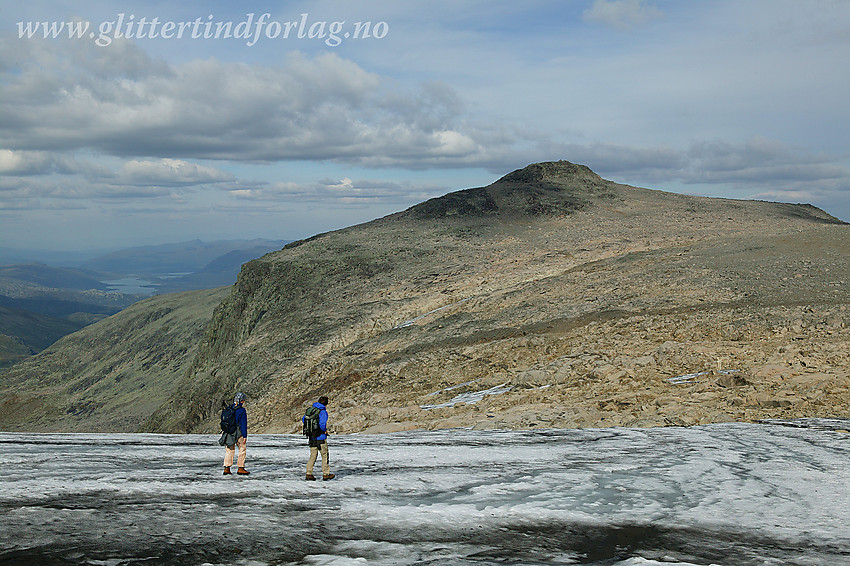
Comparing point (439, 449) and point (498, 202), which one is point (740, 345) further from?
point (498, 202)

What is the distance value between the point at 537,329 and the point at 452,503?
19774 mm

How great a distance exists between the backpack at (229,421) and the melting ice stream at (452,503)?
97 cm

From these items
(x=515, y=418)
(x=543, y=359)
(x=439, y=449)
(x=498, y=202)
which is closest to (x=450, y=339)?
(x=543, y=359)

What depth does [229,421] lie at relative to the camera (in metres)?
12.5

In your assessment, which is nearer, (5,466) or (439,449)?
(5,466)

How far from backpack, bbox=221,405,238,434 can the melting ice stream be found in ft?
3.19

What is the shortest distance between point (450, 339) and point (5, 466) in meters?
21.1

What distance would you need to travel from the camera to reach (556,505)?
1045 centimetres

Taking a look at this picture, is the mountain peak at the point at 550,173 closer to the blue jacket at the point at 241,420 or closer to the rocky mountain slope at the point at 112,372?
the rocky mountain slope at the point at 112,372

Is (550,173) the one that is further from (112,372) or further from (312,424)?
(112,372)

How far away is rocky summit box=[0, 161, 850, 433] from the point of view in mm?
21094

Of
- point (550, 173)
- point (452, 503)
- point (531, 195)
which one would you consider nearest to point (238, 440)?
point (452, 503)

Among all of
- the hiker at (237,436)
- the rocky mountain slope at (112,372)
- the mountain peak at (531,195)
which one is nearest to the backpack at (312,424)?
the hiker at (237,436)

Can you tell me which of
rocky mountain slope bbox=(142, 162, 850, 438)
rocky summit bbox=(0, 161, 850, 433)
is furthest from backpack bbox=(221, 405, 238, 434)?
rocky mountain slope bbox=(142, 162, 850, 438)
